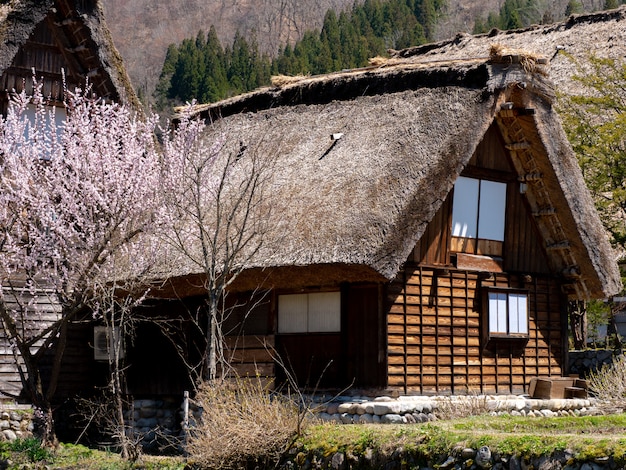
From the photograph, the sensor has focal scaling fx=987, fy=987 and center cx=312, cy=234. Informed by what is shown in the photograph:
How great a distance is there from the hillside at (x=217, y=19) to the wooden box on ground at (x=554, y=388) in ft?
276

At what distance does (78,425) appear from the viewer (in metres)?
20.0

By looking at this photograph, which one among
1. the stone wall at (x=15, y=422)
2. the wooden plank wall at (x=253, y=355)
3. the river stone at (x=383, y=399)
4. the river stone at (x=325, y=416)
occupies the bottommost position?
the stone wall at (x=15, y=422)

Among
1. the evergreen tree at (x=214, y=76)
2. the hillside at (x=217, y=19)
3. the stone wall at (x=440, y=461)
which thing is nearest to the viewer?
the stone wall at (x=440, y=461)

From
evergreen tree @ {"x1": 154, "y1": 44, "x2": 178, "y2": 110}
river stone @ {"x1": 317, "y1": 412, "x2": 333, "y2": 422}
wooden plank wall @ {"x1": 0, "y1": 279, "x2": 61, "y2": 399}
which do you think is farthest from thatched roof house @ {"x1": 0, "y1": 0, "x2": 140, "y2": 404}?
evergreen tree @ {"x1": 154, "y1": 44, "x2": 178, "y2": 110}

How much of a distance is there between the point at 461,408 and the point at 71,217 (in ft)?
25.6

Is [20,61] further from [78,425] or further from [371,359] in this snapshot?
[371,359]

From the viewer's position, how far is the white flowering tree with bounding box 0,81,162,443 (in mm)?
16391

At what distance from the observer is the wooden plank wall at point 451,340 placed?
55.4 feet

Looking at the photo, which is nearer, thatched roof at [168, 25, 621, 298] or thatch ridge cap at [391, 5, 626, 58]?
thatched roof at [168, 25, 621, 298]

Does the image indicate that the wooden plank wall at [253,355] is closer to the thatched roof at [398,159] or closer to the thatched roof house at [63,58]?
the thatched roof at [398,159]

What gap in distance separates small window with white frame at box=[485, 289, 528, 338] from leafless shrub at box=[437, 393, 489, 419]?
248 centimetres

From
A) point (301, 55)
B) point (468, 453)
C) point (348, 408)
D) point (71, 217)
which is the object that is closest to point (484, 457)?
point (468, 453)

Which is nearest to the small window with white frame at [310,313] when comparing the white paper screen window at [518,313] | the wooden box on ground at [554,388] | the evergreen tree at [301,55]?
the white paper screen window at [518,313]

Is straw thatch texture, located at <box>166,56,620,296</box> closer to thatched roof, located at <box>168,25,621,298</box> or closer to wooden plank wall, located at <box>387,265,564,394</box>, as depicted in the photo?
thatched roof, located at <box>168,25,621,298</box>
